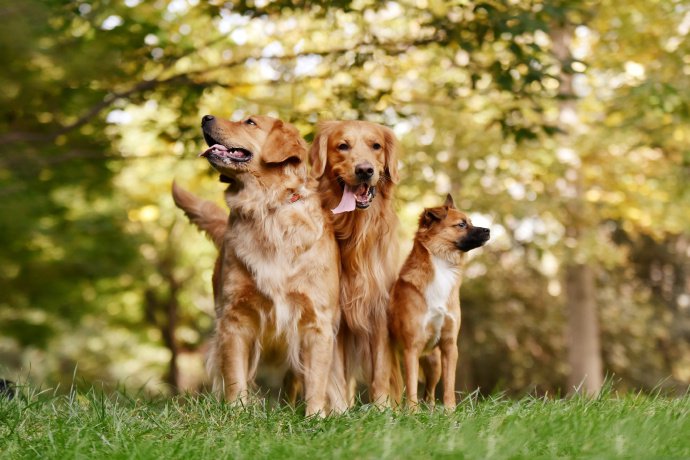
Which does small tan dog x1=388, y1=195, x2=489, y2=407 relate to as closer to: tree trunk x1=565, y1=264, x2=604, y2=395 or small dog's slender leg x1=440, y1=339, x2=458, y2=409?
small dog's slender leg x1=440, y1=339, x2=458, y2=409

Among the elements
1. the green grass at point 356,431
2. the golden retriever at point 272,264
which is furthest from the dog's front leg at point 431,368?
the golden retriever at point 272,264

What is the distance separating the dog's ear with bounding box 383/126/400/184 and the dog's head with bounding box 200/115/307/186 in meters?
0.58

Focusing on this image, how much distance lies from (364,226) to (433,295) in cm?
62

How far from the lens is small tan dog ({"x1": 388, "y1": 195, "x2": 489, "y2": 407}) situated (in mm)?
5371

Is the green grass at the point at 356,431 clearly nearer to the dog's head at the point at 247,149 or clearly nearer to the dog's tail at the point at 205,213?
the dog's head at the point at 247,149

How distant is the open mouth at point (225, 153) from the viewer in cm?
525

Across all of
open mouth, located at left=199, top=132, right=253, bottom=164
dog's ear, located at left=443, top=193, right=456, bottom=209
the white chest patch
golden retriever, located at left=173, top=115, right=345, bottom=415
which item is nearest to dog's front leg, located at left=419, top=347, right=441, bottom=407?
the white chest patch

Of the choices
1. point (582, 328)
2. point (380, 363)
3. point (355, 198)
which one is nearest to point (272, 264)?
point (355, 198)

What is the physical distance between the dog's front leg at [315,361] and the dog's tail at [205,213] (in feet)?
5.17

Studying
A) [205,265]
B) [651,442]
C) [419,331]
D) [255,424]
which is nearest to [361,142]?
[419,331]

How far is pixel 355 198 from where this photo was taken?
5.42m

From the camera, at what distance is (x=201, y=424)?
15.2 ft

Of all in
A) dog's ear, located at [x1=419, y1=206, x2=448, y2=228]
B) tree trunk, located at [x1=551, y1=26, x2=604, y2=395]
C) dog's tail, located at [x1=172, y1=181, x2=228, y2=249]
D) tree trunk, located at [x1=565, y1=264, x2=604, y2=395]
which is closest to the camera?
dog's ear, located at [x1=419, y1=206, x2=448, y2=228]

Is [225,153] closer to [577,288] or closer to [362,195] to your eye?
[362,195]
